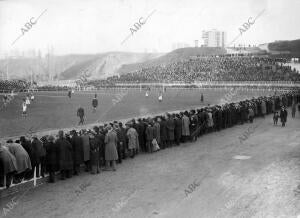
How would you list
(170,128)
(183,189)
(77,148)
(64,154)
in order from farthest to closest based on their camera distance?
1. (170,128)
2. (77,148)
3. (64,154)
4. (183,189)

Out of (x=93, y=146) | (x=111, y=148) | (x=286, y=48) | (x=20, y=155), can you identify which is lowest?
(x=111, y=148)

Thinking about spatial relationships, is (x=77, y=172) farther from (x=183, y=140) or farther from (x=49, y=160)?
(x=183, y=140)

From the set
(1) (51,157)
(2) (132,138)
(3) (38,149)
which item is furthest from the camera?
(2) (132,138)

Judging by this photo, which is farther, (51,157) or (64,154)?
(64,154)

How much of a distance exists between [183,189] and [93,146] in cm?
337

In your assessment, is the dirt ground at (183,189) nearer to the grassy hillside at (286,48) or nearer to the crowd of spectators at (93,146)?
the crowd of spectators at (93,146)

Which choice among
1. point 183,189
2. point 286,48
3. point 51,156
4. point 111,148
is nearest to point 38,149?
point 51,156

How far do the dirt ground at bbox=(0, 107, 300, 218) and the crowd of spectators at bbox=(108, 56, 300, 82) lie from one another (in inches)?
2451

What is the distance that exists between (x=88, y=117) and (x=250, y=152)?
14266 millimetres

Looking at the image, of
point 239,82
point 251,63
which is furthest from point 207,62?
point 239,82

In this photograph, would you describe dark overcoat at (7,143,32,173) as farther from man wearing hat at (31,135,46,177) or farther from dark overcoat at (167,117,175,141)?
dark overcoat at (167,117,175,141)

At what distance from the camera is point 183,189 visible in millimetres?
10883

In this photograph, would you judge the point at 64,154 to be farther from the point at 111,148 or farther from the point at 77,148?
the point at 111,148

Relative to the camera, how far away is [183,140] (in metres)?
18.4
